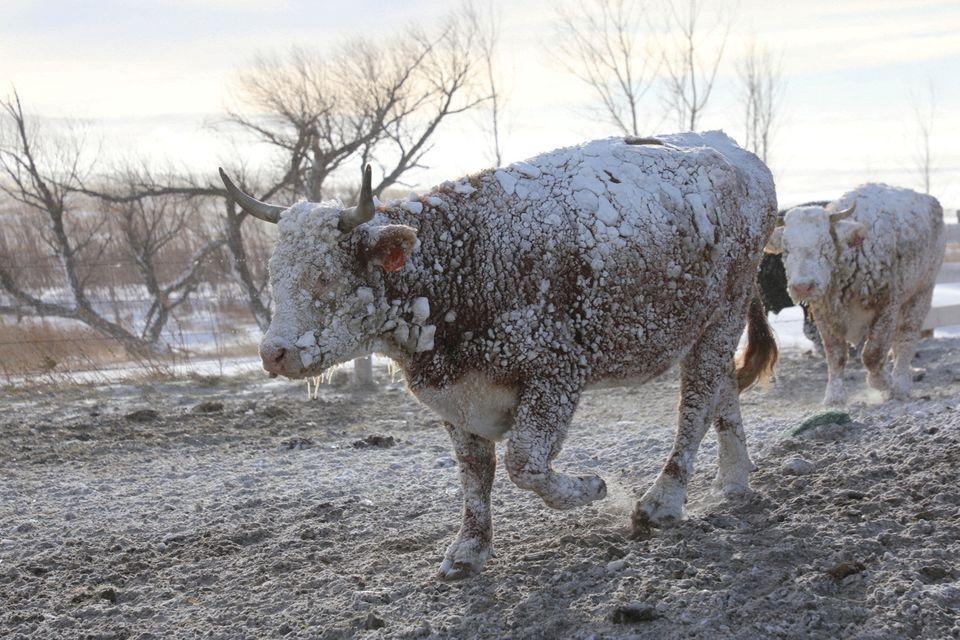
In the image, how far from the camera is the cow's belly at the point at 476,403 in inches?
168

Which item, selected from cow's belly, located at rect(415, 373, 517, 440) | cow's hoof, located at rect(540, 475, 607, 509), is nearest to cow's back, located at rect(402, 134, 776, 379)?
cow's belly, located at rect(415, 373, 517, 440)

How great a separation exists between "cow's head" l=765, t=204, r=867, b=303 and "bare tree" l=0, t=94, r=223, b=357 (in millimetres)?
8171

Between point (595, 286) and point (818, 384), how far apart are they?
6408 mm

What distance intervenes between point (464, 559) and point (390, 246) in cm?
141

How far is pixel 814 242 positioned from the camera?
872 cm

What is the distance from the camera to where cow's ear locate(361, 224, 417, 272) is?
3961 millimetres

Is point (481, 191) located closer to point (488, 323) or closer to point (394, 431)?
point (488, 323)

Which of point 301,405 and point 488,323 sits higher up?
point 488,323

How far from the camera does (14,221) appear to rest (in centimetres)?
2002

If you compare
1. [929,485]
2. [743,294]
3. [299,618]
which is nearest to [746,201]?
[743,294]

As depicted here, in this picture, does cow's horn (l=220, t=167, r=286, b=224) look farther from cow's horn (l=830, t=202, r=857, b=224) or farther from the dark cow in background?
Answer: the dark cow in background

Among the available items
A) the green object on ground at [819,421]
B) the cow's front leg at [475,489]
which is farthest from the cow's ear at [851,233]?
the cow's front leg at [475,489]

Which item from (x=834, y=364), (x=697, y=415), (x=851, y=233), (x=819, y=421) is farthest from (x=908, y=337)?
(x=697, y=415)

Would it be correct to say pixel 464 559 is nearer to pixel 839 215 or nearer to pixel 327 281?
pixel 327 281
